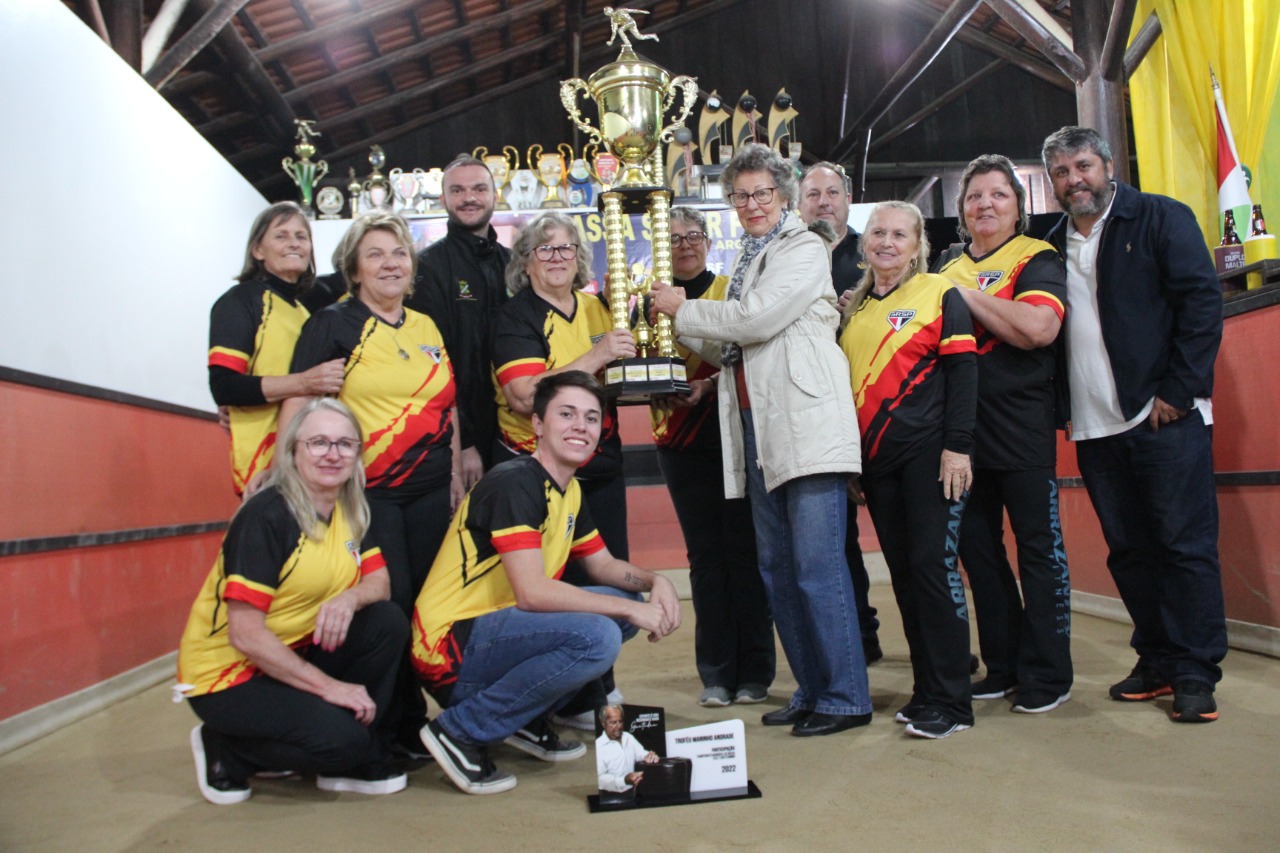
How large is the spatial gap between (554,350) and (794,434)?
0.69 metres

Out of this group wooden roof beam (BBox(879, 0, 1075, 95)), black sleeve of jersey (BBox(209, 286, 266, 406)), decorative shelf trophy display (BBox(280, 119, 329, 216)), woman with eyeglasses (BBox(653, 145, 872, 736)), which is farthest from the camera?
wooden roof beam (BBox(879, 0, 1075, 95))

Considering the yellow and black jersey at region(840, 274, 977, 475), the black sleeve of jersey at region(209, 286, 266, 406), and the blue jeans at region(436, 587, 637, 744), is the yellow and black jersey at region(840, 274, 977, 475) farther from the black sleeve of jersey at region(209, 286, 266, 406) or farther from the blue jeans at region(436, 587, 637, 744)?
the black sleeve of jersey at region(209, 286, 266, 406)

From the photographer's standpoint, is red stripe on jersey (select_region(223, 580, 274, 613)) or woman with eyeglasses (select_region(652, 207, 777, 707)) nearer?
red stripe on jersey (select_region(223, 580, 274, 613))

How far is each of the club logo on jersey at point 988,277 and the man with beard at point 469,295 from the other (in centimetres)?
134

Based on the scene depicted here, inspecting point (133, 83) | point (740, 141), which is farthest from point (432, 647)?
point (740, 141)

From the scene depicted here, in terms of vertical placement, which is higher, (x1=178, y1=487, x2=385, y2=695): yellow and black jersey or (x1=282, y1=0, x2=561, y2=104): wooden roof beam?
(x1=282, y1=0, x2=561, y2=104): wooden roof beam

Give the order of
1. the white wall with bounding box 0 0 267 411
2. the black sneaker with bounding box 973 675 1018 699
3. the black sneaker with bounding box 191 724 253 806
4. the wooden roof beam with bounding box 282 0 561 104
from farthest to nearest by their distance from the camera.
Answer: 1. the wooden roof beam with bounding box 282 0 561 104
2. the white wall with bounding box 0 0 267 411
3. the black sneaker with bounding box 973 675 1018 699
4. the black sneaker with bounding box 191 724 253 806

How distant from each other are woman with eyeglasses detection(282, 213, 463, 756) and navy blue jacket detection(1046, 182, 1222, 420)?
1.73 metres

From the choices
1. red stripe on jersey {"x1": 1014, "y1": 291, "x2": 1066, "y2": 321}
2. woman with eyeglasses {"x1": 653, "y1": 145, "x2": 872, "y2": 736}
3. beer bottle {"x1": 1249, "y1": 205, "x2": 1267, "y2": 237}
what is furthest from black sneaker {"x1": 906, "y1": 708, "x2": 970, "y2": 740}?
beer bottle {"x1": 1249, "y1": 205, "x2": 1267, "y2": 237}

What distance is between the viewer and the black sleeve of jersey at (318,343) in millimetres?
2477

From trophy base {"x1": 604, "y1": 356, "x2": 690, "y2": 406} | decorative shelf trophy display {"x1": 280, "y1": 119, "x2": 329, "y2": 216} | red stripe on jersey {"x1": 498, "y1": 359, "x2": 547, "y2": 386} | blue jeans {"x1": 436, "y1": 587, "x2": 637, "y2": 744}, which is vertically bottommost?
blue jeans {"x1": 436, "y1": 587, "x2": 637, "y2": 744}

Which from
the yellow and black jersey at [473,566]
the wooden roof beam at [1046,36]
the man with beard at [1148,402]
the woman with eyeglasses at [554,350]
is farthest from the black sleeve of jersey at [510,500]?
the wooden roof beam at [1046,36]

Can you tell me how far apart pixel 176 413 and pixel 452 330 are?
1.92 m

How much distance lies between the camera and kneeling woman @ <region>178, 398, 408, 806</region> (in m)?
2.10
